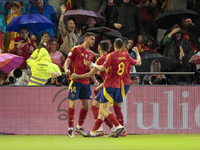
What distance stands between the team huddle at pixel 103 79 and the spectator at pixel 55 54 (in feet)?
7.83

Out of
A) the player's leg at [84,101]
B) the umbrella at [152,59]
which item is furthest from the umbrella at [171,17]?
the player's leg at [84,101]

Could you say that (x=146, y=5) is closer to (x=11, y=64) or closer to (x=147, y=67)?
(x=147, y=67)

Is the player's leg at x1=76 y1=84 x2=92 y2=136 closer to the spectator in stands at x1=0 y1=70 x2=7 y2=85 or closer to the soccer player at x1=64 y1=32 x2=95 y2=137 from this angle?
the soccer player at x1=64 y1=32 x2=95 y2=137

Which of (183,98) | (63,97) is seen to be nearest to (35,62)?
(63,97)

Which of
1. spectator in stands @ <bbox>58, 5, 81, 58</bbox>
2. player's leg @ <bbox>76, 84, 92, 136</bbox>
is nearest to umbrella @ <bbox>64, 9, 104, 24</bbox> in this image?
spectator in stands @ <bbox>58, 5, 81, 58</bbox>

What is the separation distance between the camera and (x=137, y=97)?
9.33 m

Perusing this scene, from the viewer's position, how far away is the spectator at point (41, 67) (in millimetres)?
9898

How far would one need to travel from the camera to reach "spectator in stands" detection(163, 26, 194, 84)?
10578 millimetres

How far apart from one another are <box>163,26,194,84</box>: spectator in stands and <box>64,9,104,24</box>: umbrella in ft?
6.94

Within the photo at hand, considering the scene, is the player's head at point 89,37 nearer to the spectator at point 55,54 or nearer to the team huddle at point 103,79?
the team huddle at point 103,79

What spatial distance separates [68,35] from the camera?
11.5 metres

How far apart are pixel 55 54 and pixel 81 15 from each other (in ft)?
5.62

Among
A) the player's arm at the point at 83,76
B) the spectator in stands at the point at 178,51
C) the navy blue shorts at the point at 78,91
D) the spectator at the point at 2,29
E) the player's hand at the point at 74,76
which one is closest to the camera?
the player's arm at the point at 83,76

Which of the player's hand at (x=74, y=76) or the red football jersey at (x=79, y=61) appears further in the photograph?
the red football jersey at (x=79, y=61)
